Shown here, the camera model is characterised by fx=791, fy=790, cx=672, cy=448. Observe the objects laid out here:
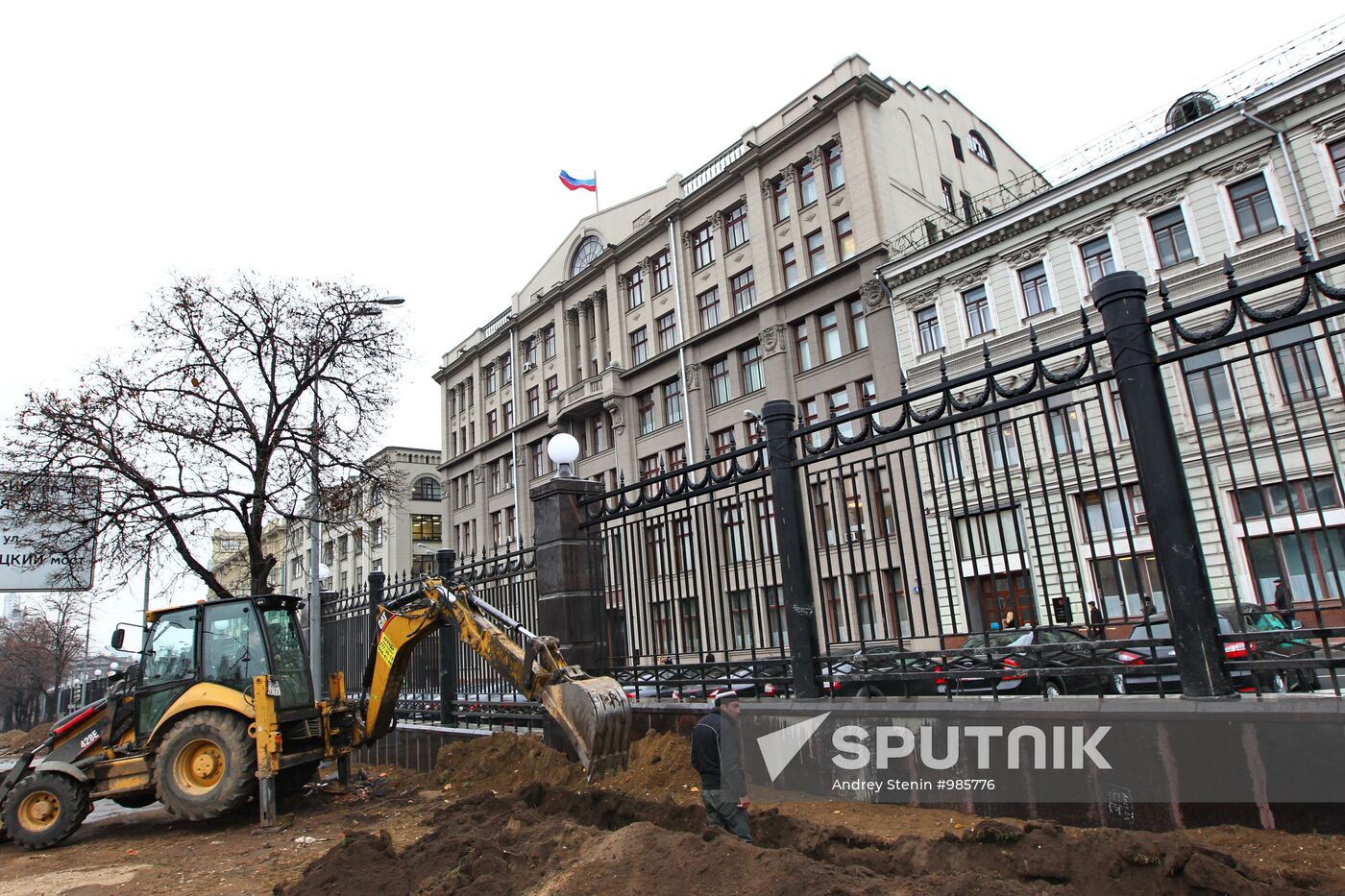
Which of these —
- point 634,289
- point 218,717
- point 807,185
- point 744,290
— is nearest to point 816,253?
point 807,185

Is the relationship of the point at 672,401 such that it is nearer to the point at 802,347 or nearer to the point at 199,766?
the point at 802,347

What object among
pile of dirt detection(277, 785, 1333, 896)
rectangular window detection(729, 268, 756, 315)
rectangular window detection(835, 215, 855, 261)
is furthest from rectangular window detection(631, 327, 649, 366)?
pile of dirt detection(277, 785, 1333, 896)

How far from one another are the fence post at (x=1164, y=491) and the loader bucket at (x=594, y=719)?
14.8ft

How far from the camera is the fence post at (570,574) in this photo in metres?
9.16

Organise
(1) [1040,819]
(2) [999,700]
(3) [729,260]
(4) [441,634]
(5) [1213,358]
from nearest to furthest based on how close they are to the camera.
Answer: (1) [1040,819] < (2) [999,700] < (4) [441,634] < (5) [1213,358] < (3) [729,260]

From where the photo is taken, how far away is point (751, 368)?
32.2 m

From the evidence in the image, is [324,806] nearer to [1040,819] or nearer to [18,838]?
[18,838]

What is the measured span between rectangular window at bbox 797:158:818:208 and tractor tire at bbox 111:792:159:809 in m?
27.7

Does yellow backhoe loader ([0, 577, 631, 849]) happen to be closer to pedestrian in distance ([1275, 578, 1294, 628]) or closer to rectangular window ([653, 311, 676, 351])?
pedestrian in distance ([1275, 578, 1294, 628])

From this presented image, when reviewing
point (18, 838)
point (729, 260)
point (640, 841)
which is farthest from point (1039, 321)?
point (18, 838)

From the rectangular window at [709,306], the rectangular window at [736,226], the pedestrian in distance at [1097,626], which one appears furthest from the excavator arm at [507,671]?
the rectangular window at [736,226]

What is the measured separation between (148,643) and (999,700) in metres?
10.2

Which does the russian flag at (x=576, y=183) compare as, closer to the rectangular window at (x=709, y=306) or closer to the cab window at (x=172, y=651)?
the rectangular window at (x=709, y=306)

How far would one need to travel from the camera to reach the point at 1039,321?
2272cm
